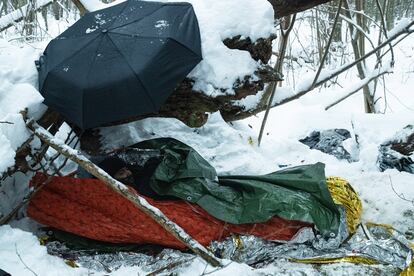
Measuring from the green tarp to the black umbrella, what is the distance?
16.8 inches

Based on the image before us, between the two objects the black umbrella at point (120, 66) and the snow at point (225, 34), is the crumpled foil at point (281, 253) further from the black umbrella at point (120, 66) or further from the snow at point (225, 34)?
the snow at point (225, 34)

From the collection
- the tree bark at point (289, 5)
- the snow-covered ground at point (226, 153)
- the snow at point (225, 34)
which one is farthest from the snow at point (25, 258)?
the tree bark at point (289, 5)

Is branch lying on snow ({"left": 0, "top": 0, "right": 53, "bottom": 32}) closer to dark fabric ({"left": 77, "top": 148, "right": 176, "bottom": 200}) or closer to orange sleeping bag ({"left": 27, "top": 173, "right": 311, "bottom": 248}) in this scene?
dark fabric ({"left": 77, "top": 148, "right": 176, "bottom": 200})

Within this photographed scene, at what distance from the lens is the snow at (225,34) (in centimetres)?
268

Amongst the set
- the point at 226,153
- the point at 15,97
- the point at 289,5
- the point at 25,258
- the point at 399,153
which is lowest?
the point at 399,153

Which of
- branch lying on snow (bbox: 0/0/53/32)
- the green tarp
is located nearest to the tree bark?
the green tarp

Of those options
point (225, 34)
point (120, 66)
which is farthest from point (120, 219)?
point (225, 34)

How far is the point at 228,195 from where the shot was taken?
257 cm

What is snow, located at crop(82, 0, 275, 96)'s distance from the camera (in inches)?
105

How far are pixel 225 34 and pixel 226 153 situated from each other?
1153 millimetres

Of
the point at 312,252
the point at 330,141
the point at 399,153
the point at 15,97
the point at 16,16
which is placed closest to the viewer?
the point at 312,252

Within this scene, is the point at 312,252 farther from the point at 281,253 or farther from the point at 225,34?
the point at 225,34

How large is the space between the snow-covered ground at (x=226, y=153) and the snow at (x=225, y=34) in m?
0.10

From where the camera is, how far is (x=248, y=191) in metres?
2.61
